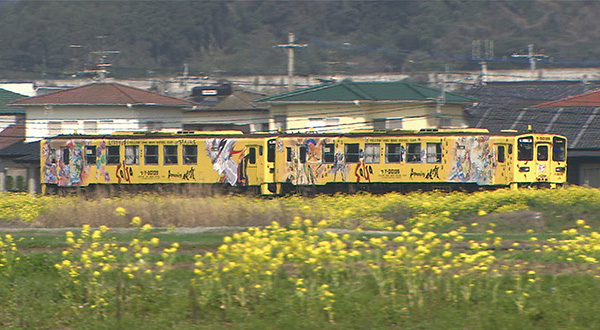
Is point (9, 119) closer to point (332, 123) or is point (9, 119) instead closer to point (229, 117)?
point (229, 117)

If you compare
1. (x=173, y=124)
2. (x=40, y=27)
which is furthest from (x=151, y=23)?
(x=173, y=124)

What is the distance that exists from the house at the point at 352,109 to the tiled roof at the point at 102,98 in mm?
7229

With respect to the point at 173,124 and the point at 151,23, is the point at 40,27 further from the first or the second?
the point at 173,124

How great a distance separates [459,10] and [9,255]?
124112mm

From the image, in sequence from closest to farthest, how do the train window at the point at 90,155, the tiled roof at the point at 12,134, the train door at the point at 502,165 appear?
the train door at the point at 502,165, the train window at the point at 90,155, the tiled roof at the point at 12,134

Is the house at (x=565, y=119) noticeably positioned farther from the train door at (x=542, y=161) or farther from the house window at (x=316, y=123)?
the house window at (x=316, y=123)

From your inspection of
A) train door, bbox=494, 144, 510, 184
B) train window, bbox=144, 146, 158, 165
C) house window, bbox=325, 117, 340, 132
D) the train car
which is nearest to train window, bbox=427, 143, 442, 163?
the train car

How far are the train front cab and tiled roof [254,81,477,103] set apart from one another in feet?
47.2

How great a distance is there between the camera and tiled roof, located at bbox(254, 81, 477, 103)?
157 ft

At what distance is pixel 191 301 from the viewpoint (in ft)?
41.8

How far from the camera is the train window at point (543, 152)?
111 ft

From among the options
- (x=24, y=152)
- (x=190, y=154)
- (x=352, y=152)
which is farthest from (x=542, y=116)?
(x=24, y=152)

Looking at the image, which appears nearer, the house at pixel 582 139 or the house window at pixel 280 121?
the house at pixel 582 139

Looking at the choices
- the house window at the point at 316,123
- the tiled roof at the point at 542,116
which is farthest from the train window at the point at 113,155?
the tiled roof at the point at 542,116
